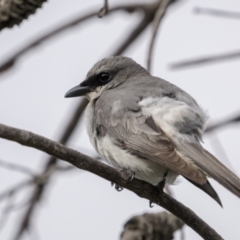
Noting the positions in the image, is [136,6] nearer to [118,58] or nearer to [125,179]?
[118,58]

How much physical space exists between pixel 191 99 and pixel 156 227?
1.26 m

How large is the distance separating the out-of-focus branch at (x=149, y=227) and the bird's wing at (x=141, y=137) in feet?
1.11

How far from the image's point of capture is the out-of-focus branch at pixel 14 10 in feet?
14.0

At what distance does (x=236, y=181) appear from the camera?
3.79m

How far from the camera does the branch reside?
3.45 m

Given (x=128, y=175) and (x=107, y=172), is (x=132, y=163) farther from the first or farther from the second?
(x=107, y=172)

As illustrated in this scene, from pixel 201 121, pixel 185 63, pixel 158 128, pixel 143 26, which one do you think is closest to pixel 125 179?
pixel 158 128

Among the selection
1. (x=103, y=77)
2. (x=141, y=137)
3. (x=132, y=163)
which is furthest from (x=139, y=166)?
(x=103, y=77)

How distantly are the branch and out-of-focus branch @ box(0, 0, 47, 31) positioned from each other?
1115 mm

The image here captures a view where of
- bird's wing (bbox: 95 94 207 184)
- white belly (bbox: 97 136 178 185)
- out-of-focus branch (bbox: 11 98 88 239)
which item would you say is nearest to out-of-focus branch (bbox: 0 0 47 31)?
bird's wing (bbox: 95 94 207 184)

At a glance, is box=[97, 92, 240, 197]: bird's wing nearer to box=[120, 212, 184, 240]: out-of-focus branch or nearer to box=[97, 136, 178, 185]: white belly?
box=[97, 136, 178, 185]: white belly

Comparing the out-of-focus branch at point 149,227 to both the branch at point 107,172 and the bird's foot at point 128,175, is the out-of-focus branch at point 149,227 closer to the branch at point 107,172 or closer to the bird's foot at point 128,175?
the branch at point 107,172

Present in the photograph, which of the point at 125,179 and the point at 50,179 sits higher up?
the point at 125,179

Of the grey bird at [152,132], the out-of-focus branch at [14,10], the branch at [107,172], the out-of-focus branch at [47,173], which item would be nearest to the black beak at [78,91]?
the grey bird at [152,132]
